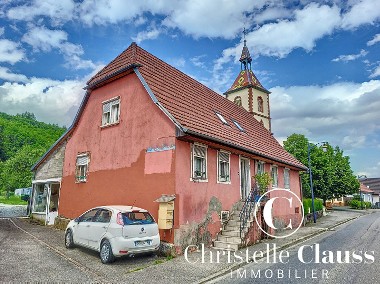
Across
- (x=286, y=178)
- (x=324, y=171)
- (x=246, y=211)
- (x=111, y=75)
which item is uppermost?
(x=111, y=75)

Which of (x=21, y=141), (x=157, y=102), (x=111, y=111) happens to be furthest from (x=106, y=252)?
(x=21, y=141)

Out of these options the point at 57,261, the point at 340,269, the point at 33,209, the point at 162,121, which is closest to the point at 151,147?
the point at 162,121

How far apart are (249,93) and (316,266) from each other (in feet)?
91.3

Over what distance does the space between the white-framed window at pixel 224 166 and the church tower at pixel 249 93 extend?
21491 mm

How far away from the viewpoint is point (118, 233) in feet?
27.9

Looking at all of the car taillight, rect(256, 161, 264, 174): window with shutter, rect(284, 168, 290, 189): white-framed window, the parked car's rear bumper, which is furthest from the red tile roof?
the parked car's rear bumper

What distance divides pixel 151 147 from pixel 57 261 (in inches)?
201

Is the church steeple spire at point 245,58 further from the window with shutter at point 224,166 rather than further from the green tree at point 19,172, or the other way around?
the green tree at point 19,172

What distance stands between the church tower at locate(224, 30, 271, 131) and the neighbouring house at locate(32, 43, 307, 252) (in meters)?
17.0

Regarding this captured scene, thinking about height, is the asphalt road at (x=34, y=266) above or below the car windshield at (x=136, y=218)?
below

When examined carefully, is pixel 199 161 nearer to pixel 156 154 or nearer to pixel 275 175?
pixel 156 154

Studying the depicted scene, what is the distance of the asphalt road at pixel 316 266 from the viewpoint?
741 cm

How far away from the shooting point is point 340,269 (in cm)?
829

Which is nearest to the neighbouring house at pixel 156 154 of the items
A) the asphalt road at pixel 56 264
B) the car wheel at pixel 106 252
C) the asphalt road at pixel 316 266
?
the car wheel at pixel 106 252
